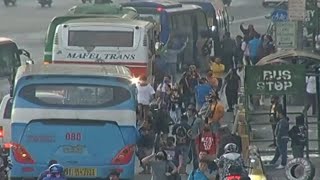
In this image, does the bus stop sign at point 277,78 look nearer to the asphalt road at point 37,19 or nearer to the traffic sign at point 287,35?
the traffic sign at point 287,35

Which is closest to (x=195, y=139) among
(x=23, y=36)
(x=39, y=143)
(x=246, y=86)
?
(x=246, y=86)

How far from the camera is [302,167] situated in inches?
907

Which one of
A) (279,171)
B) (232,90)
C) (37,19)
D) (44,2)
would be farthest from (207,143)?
(44,2)

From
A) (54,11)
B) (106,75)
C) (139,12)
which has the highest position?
(106,75)

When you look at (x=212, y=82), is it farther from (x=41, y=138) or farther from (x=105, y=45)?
(x=41, y=138)

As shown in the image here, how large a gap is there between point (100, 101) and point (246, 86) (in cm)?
398

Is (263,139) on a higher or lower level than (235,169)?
lower

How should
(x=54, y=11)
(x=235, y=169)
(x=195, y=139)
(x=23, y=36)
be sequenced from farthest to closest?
(x=54, y=11)
(x=23, y=36)
(x=195, y=139)
(x=235, y=169)

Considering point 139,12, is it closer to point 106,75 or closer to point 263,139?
point 263,139

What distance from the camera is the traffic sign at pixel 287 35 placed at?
1282 inches

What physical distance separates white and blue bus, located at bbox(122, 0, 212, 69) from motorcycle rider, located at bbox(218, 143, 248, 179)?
2092 cm

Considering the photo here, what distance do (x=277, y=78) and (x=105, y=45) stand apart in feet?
27.8

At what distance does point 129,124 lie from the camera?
22.1 metres

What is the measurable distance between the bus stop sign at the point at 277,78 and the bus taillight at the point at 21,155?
500 cm
